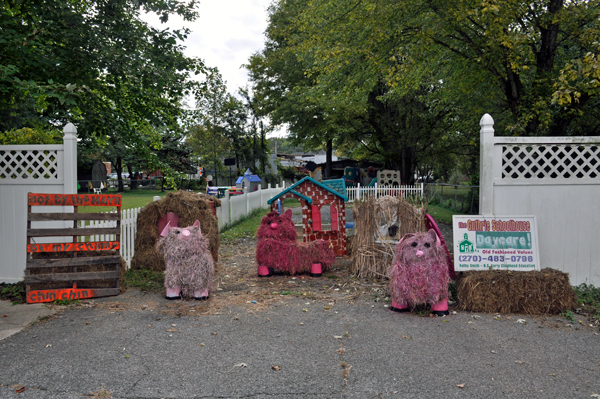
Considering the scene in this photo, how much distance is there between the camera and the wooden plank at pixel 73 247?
562 centimetres

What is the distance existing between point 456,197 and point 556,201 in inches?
541

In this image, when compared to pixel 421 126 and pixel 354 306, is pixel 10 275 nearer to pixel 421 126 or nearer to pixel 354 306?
pixel 354 306

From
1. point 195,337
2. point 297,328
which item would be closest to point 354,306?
point 297,328

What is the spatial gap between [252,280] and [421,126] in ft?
58.8

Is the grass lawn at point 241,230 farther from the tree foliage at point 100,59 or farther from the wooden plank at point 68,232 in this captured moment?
the wooden plank at point 68,232

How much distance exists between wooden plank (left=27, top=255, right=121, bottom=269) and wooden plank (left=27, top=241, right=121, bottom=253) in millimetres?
158

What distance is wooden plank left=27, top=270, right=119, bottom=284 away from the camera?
5.49m

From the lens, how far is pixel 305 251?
714 centimetres

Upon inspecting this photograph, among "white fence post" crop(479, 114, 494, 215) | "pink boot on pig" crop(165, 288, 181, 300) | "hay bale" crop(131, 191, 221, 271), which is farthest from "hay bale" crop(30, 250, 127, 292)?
"white fence post" crop(479, 114, 494, 215)

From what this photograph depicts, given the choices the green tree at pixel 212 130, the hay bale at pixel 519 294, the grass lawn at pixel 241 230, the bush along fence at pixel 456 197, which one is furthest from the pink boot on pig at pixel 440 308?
the green tree at pixel 212 130

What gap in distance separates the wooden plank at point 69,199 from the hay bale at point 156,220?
4.27 feet

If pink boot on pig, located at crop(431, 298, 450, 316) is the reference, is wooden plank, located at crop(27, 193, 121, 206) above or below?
above

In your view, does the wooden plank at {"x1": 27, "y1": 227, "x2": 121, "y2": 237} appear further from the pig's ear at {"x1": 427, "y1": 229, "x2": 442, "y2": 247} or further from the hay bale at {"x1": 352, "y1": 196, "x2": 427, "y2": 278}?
the pig's ear at {"x1": 427, "y1": 229, "x2": 442, "y2": 247}

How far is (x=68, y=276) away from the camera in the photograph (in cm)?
557
